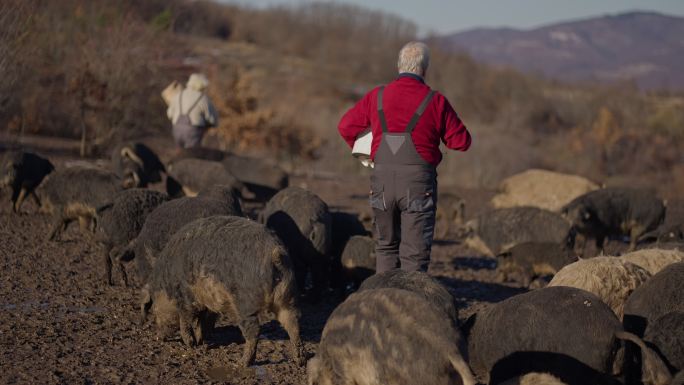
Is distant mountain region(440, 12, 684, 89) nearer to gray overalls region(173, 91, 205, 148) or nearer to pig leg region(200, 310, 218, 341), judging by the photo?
gray overalls region(173, 91, 205, 148)

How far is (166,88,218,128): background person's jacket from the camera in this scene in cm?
1325

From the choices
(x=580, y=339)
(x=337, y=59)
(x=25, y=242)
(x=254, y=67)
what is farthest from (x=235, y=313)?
(x=337, y=59)

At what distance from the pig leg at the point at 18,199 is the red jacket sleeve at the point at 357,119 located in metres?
6.45

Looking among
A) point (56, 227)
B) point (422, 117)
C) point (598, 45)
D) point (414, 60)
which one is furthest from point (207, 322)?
point (598, 45)

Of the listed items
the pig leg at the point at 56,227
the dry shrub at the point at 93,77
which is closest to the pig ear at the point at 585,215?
the pig leg at the point at 56,227

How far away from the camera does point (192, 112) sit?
13.3 meters

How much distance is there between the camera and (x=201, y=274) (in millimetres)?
6273

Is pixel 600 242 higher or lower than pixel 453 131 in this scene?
lower

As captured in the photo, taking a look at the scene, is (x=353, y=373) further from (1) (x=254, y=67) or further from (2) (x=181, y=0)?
(1) (x=254, y=67)

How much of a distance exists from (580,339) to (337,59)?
186ft

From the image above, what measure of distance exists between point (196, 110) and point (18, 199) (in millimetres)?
3160

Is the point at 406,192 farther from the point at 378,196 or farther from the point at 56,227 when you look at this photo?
the point at 56,227

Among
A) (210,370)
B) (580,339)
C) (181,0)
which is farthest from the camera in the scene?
(181,0)

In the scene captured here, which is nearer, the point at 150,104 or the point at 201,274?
the point at 201,274
